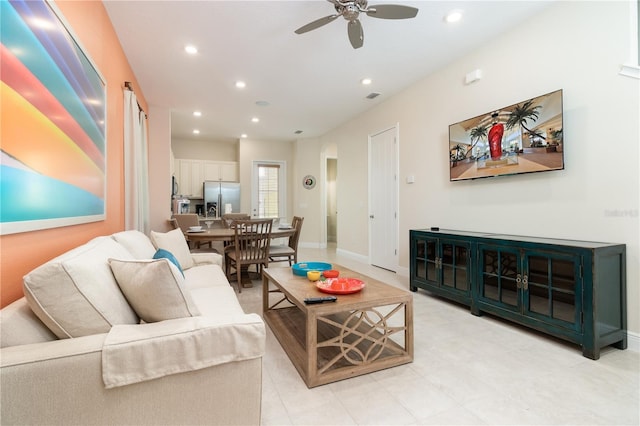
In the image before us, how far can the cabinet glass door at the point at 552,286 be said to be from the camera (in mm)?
2145

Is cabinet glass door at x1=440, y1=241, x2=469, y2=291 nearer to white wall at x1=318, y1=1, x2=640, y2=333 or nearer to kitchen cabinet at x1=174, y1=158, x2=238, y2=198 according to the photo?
white wall at x1=318, y1=1, x2=640, y2=333

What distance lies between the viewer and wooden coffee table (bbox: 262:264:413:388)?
1746 millimetres

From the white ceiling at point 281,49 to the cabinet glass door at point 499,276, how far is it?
7.17ft

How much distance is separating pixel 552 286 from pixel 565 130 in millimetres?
1342

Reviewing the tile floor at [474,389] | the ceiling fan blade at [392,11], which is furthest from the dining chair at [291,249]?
the ceiling fan blade at [392,11]

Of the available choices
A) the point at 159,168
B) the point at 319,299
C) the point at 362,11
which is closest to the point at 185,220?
the point at 159,168

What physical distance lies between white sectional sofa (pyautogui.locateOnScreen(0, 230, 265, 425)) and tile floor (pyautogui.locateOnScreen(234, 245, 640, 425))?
532mm

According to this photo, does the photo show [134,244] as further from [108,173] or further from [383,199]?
[383,199]

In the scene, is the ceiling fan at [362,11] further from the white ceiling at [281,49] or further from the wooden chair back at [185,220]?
the wooden chair back at [185,220]

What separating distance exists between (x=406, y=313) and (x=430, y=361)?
14.7 inches

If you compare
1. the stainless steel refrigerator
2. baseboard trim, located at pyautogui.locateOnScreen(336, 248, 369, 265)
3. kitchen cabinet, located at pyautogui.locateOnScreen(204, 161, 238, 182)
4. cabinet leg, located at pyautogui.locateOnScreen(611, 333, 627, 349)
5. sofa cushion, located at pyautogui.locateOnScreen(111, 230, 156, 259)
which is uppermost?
kitchen cabinet, located at pyautogui.locateOnScreen(204, 161, 238, 182)

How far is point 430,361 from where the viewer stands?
6.61 ft

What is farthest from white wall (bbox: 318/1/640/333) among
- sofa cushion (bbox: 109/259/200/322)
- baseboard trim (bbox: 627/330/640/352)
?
sofa cushion (bbox: 109/259/200/322)

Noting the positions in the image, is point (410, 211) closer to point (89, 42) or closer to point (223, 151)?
point (89, 42)
